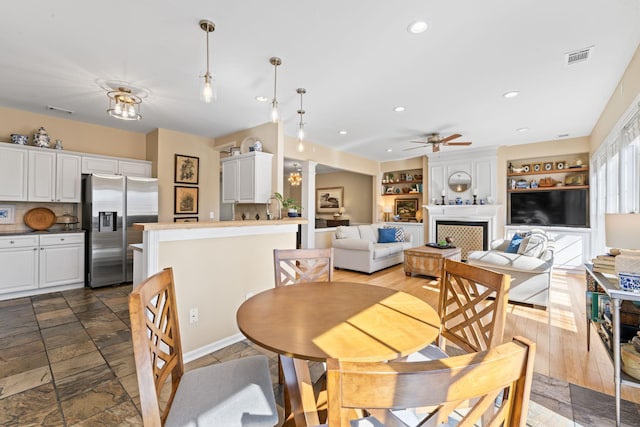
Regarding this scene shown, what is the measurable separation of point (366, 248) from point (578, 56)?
377 centimetres

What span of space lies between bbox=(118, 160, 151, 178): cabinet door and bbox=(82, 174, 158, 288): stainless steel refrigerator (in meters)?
0.45

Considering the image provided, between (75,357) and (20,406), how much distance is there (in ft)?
1.91

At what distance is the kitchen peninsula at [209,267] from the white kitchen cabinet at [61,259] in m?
3.05

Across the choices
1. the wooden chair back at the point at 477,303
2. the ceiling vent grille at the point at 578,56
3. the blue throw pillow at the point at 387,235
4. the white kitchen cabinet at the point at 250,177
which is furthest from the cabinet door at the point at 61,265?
the ceiling vent grille at the point at 578,56

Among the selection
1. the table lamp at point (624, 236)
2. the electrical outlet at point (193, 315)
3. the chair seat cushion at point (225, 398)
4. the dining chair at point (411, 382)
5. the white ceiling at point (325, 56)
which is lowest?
the electrical outlet at point (193, 315)

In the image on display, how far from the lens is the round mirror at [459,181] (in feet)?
22.2

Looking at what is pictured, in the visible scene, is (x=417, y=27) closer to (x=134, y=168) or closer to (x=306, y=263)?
(x=306, y=263)

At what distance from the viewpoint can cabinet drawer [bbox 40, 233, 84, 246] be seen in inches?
158

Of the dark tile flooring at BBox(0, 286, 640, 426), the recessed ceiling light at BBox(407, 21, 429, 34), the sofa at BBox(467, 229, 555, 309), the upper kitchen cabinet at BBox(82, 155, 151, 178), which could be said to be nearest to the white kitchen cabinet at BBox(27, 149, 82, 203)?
the upper kitchen cabinet at BBox(82, 155, 151, 178)

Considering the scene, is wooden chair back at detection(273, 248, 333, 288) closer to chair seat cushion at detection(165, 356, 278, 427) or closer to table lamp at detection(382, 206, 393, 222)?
chair seat cushion at detection(165, 356, 278, 427)

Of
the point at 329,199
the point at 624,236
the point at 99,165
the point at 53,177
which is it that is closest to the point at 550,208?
the point at 624,236

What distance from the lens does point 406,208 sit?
8.02m

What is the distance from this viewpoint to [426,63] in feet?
9.08

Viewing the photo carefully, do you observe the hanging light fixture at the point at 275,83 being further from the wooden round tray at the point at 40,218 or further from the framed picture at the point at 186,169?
the wooden round tray at the point at 40,218
